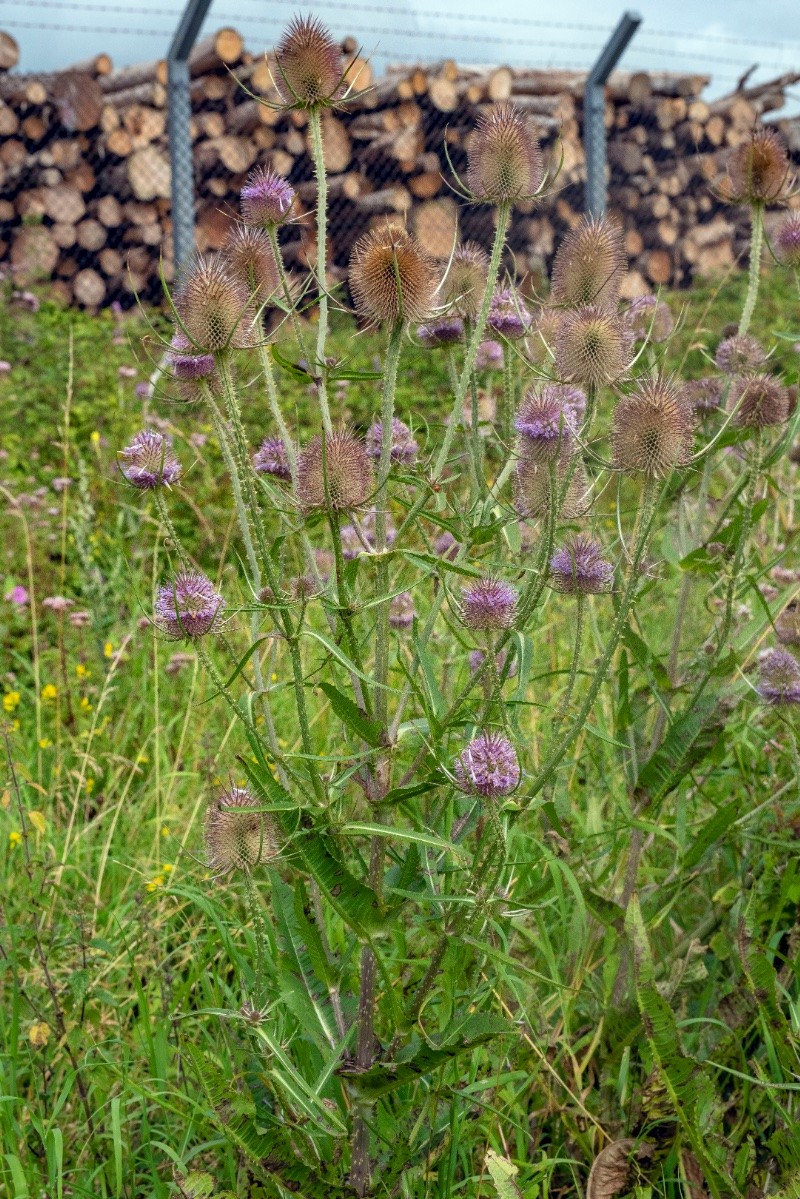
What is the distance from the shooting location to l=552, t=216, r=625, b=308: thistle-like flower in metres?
1.62

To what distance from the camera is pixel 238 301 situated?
1.32 m

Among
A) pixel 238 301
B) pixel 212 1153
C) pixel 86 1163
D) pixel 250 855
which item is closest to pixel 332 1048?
pixel 250 855

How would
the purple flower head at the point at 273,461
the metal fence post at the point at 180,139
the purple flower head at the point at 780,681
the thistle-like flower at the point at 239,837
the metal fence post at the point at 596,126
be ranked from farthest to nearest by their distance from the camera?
the metal fence post at the point at 596,126, the metal fence post at the point at 180,139, the purple flower head at the point at 780,681, the purple flower head at the point at 273,461, the thistle-like flower at the point at 239,837

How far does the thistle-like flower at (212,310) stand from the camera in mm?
1298

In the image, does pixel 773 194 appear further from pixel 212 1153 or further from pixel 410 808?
pixel 212 1153

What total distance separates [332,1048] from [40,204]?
26.6 ft

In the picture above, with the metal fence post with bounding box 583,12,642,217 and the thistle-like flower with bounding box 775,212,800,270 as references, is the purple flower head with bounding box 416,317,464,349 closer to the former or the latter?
the thistle-like flower with bounding box 775,212,800,270

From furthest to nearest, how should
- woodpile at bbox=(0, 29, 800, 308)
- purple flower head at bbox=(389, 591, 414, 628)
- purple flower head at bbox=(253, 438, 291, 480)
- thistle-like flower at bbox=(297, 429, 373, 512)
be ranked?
woodpile at bbox=(0, 29, 800, 308) < purple flower head at bbox=(389, 591, 414, 628) < purple flower head at bbox=(253, 438, 291, 480) < thistle-like flower at bbox=(297, 429, 373, 512)

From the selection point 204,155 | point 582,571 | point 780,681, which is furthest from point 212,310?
point 204,155

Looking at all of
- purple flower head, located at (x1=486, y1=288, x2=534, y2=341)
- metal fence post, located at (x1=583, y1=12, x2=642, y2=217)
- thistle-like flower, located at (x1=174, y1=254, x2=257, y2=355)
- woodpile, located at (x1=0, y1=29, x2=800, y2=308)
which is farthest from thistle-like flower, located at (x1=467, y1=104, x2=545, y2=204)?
metal fence post, located at (x1=583, y1=12, x2=642, y2=217)

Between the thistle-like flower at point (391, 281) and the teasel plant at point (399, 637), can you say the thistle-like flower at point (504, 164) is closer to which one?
the teasel plant at point (399, 637)

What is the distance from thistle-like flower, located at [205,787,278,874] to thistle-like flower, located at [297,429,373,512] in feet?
1.20

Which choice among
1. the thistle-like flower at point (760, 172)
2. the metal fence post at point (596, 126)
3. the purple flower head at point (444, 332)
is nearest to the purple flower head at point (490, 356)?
the purple flower head at point (444, 332)

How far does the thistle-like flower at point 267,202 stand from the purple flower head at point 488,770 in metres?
→ 0.72
